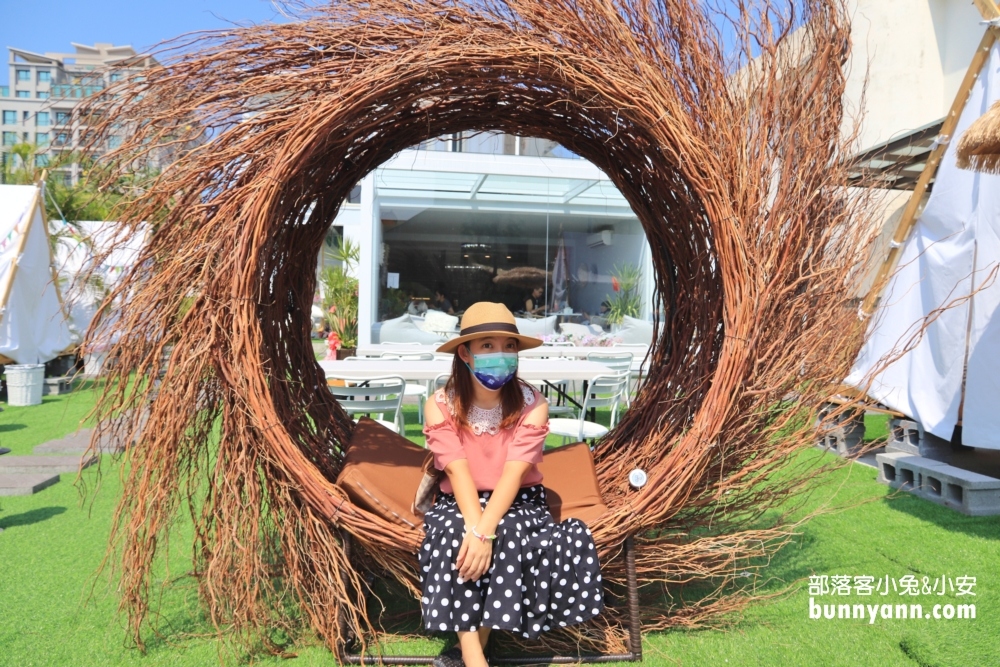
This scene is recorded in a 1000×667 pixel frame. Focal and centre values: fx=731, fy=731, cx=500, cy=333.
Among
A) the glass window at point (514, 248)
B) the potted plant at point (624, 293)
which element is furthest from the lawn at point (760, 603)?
the glass window at point (514, 248)

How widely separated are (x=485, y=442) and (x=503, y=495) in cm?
28

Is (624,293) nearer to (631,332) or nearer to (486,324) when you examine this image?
(631,332)

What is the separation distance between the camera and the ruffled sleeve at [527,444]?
2570mm

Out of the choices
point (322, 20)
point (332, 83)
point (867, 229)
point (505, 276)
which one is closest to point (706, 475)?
point (867, 229)

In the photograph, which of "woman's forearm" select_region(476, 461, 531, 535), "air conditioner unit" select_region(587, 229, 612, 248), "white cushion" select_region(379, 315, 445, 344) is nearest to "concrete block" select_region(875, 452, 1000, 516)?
"woman's forearm" select_region(476, 461, 531, 535)

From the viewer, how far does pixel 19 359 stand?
9727 mm

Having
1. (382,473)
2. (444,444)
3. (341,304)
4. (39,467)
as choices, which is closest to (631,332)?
(341,304)

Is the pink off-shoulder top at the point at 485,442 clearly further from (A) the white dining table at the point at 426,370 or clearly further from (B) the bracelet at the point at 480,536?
(A) the white dining table at the point at 426,370

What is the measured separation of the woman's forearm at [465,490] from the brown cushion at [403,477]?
24 cm

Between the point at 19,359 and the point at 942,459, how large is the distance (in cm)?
1063

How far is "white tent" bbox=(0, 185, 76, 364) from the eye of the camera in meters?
9.34

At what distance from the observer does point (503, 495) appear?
8.17ft

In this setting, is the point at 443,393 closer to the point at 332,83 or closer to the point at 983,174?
the point at 332,83

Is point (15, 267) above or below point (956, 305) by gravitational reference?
above
